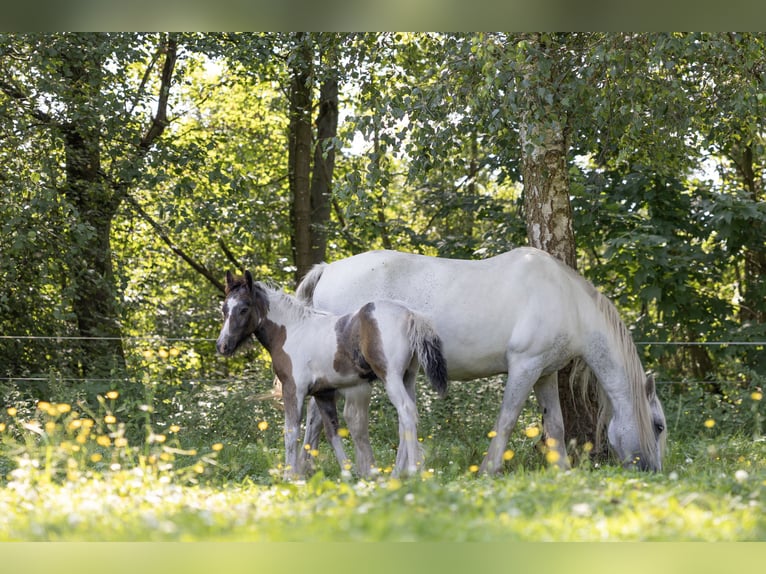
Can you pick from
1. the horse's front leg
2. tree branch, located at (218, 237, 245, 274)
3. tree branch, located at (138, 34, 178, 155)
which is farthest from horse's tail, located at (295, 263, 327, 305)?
tree branch, located at (218, 237, 245, 274)

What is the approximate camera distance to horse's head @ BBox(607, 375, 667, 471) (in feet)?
23.7

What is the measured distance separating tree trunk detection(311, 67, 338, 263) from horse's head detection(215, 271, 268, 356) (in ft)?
25.1

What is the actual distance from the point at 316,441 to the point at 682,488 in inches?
130

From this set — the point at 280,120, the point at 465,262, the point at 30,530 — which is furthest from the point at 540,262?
the point at 280,120

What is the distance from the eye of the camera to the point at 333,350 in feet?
22.2

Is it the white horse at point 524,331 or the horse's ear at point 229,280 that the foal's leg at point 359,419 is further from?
the horse's ear at point 229,280

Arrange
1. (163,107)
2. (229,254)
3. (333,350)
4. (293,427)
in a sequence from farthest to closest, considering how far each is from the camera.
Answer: (229,254) < (163,107) < (333,350) < (293,427)

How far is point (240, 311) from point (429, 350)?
59.0 inches

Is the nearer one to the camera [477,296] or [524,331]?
[524,331]

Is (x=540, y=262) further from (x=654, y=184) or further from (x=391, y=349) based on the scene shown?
(x=654, y=184)

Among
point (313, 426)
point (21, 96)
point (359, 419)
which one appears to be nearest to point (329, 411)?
point (359, 419)

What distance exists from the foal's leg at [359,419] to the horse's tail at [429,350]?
799mm

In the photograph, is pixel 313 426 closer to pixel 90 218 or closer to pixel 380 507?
pixel 380 507

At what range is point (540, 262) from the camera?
7543 mm
